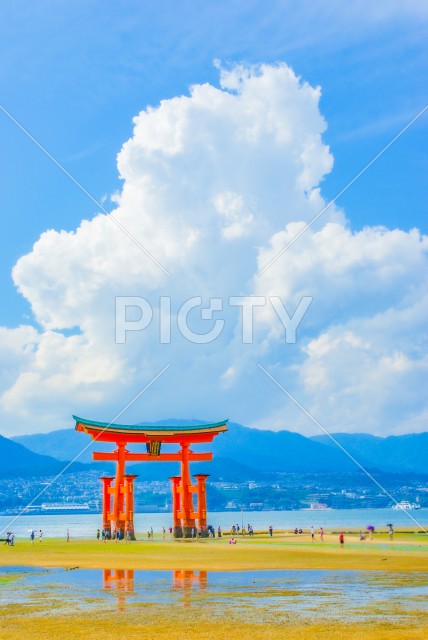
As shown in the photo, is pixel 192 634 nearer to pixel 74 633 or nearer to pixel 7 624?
pixel 74 633

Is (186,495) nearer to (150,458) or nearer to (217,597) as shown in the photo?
(150,458)

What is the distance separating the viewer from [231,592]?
21.0m

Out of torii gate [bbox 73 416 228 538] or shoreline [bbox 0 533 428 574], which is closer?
shoreline [bbox 0 533 428 574]

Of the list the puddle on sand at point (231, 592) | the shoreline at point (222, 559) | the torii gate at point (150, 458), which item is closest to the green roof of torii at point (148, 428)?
the torii gate at point (150, 458)

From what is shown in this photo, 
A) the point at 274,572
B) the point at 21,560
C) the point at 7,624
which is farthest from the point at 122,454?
the point at 7,624

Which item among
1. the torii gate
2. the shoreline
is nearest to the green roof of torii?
the torii gate

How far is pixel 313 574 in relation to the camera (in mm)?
26766

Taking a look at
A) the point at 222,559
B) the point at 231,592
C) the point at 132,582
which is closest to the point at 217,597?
the point at 231,592

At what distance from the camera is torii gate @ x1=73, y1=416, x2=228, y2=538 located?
55844 millimetres

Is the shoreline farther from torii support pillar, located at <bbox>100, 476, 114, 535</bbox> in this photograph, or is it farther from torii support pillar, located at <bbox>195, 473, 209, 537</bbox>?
torii support pillar, located at <bbox>195, 473, 209, 537</bbox>

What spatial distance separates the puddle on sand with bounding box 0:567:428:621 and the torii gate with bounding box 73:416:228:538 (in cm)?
2705

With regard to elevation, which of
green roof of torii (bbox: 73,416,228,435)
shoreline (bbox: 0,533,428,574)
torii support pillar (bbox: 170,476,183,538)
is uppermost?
green roof of torii (bbox: 73,416,228,435)

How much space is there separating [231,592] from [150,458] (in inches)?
1499

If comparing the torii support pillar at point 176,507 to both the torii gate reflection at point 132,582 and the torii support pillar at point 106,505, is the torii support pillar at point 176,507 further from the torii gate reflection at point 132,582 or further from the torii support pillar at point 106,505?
the torii gate reflection at point 132,582
